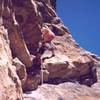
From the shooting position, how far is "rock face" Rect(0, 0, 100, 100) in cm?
2730

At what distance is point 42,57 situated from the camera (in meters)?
38.9

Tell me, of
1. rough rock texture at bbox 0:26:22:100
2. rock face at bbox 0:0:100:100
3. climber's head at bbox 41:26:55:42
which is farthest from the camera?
climber's head at bbox 41:26:55:42

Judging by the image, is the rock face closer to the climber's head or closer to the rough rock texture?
the rough rock texture

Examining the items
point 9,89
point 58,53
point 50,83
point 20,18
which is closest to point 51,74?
point 50,83

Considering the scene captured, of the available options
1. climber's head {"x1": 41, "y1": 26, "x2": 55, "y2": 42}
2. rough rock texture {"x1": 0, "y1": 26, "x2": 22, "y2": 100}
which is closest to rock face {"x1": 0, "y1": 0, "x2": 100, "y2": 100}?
rough rock texture {"x1": 0, "y1": 26, "x2": 22, "y2": 100}

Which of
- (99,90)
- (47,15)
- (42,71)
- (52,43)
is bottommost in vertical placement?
(99,90)

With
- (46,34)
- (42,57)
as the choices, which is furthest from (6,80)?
(46,34)

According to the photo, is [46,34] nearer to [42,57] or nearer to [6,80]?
[42,57]

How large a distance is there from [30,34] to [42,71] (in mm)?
4322

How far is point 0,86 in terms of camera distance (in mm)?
18312

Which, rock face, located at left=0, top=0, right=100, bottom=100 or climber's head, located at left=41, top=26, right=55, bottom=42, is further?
climber's head, located at left=41, top=26, right=55, bottom=42

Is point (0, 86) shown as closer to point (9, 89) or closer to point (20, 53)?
point (9, 89)

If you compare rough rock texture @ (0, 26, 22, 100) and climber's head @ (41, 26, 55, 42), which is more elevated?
climber's head @ (41, 26, 55, 42)

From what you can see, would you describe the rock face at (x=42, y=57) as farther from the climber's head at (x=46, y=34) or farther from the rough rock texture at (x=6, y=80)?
the climber's head at (x=46, y=34)
